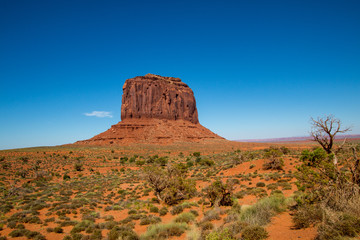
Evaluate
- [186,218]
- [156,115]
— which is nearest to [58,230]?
[186,218]

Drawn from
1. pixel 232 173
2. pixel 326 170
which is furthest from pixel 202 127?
pixel 326 170

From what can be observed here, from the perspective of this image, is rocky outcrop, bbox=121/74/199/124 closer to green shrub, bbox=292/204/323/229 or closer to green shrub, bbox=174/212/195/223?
green shrub, bbox=174/212/195/223

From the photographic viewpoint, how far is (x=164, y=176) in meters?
16.0

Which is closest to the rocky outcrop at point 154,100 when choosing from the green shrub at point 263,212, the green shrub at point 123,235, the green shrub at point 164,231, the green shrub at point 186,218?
the green shrub at point 186,218

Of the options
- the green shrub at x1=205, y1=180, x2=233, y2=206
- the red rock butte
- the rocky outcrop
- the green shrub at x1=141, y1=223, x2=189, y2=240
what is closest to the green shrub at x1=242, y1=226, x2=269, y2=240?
the green shrub at x1=141, y1=223, x2=189, y2=240

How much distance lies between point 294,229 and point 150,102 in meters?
103

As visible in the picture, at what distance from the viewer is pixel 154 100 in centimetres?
10856

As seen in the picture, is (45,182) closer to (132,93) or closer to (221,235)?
(221,235)

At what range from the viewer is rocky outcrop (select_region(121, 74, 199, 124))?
105062 mm

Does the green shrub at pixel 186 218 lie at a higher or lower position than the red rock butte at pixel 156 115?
lower

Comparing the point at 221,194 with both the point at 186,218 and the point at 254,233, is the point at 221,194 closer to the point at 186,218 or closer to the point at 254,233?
the point at 186,218

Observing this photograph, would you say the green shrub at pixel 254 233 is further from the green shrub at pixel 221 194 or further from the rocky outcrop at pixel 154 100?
the rocky outcrop at pixel 154 100

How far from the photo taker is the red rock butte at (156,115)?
3420 inches

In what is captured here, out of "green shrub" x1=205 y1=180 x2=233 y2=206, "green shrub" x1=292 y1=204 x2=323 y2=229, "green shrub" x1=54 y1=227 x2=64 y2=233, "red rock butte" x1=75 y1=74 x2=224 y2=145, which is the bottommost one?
"green shrub" x1=54 y1=227 x2=64 y2=233
